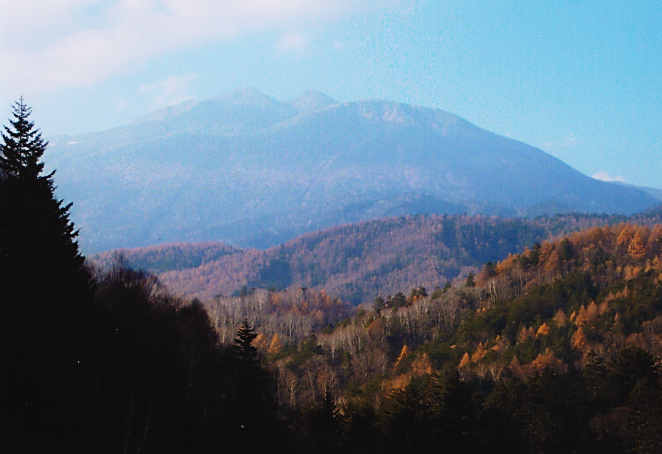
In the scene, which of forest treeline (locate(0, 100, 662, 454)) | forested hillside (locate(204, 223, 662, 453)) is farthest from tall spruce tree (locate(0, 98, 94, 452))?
forested hillside (locate(204, 223, 662, 453))

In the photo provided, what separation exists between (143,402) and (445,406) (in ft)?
75.7

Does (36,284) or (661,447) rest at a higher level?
(36,284)

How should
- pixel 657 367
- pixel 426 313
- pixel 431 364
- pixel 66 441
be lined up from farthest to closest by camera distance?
1. pixel 426 313
2. pixel 431 364
3. pixel 657 367
4. pixel 66 441

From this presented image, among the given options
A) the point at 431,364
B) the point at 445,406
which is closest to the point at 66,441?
the point at 445,406

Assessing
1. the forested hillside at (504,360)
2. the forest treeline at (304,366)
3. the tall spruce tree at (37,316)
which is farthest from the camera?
the forested hillside at (504,360)

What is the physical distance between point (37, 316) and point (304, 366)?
57.3 m

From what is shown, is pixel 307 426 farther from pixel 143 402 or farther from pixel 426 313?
pixel 426 313

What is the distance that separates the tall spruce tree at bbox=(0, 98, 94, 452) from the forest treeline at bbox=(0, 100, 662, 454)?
0.06 m

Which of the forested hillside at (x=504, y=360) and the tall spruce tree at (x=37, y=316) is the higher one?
the tall spruce tree at (x=37, y=316)

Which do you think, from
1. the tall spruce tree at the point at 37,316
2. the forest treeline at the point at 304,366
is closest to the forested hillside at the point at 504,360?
the forest treeline at the point at 304,366

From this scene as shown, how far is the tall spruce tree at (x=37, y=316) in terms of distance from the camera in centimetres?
1791

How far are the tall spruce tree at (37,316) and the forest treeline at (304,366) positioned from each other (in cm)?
6

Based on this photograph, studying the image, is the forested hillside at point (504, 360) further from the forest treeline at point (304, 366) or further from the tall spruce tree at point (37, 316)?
the tall spruce tree at point (37, 316)

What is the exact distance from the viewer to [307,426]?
1451 inches
